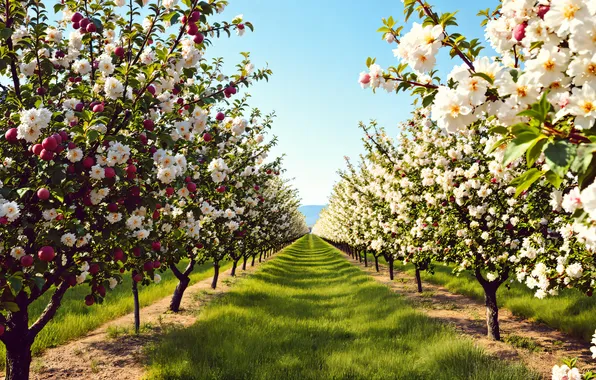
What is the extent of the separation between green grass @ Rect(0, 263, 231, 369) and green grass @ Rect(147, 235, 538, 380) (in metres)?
2.25

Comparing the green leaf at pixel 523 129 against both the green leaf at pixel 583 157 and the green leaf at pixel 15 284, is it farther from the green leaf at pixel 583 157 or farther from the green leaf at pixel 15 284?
the green leaf at pixel 15 284

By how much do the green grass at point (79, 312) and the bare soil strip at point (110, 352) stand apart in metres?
0.21

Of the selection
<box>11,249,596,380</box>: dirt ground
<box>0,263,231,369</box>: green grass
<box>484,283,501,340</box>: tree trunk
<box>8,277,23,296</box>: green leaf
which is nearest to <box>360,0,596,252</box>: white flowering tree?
<box>8,277,23,296</box>: green leaf

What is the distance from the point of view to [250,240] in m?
17.3

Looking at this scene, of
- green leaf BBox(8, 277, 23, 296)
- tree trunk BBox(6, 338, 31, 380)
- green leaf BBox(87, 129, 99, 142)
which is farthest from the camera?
tree trunk BBox(6, 338, 31, 380)

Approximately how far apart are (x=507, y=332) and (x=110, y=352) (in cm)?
867

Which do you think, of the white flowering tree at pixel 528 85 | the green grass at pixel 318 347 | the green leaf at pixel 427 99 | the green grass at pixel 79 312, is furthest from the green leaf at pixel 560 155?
the green grass at pixel 79 312

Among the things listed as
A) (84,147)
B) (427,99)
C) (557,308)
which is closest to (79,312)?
(84,147)

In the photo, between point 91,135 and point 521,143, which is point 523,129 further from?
point 91,135

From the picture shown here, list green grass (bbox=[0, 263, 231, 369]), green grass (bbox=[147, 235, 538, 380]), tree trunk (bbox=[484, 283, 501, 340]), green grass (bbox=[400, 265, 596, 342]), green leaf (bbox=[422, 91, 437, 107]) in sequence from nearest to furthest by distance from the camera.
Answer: green leaf (bbox=[422, 91, 437, 107]) → green grass (bbox=[147, 235, 538, 380]) → green grass (bbox=[0, 263, 231, 369]) → tree trunk (bbox=[484, 283, 501, 340]) → green grass (bbox=[400, 265, 596, 342])

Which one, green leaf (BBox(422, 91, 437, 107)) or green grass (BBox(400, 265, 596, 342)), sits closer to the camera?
green leaf (BBox(422, 91, 437, 107))

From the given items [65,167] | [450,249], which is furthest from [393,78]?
[450,249]

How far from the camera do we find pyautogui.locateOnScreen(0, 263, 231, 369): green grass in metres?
7.91

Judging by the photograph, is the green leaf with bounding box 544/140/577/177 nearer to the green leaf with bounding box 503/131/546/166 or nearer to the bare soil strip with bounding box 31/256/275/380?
the green leaf with bounding box 503/131/546/166
